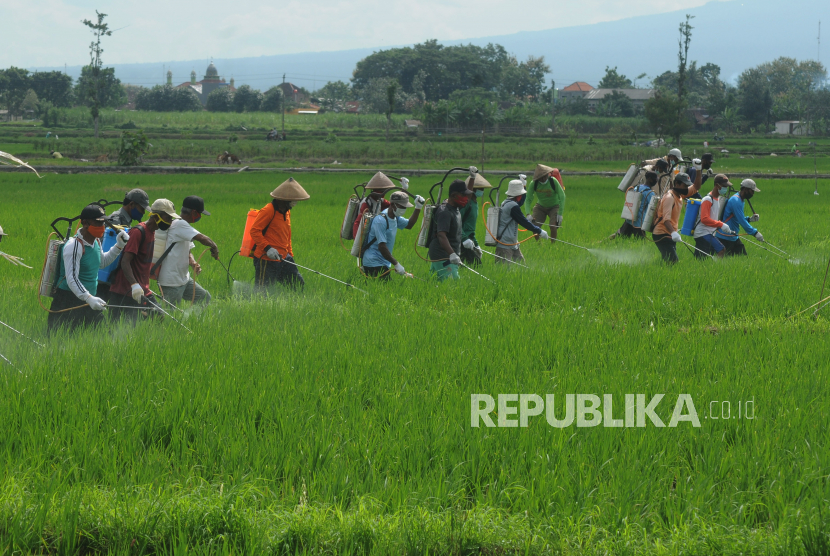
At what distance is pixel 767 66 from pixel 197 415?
12347 cm

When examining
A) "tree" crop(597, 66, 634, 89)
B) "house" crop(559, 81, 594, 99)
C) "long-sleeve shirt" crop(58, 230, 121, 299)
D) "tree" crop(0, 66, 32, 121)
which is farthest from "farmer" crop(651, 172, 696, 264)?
"house" crop(559, 81, 594, 99)

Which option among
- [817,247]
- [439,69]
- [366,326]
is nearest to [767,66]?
[439,69]

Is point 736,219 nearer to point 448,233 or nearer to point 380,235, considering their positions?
point 448,233

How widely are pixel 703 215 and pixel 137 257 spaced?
286 inches

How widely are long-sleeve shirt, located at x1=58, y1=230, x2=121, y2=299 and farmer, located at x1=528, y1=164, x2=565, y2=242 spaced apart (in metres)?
7.75

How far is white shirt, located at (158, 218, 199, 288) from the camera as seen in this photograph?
667 centimetres

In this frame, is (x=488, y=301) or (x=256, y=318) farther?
(x=488, y=301)

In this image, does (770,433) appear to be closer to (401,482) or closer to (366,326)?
(401,482)

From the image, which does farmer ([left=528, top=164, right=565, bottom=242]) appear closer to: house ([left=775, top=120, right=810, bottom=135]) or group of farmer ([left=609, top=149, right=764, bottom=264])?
→ group of farmer ([left=609, top=149, right=764, bottom=264])

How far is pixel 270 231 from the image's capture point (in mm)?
7805

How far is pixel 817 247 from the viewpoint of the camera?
12.3 m

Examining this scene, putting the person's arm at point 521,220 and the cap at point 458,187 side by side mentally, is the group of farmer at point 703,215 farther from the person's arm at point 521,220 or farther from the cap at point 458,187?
the cap at point 458,187

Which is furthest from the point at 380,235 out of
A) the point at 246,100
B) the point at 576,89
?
the point at 576,89

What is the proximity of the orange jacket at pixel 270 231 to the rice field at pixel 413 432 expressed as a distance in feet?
1.87
